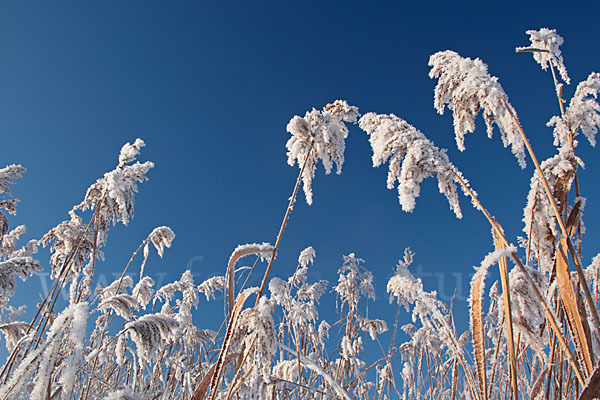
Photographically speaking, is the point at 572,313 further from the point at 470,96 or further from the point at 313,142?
the point at 313,142

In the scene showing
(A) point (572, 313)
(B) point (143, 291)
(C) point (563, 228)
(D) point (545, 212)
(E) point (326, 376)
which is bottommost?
(E) point (326, 376)

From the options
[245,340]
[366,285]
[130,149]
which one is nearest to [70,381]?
[245,340]

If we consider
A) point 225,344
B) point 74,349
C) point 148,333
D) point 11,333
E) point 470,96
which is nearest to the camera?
point 74,349

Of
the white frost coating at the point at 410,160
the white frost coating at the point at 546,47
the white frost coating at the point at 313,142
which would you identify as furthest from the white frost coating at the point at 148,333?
the white frost coating at the point at 546,47

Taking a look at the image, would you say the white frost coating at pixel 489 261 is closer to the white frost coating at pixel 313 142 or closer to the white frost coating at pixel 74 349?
the white frost coating at pixel 313 142

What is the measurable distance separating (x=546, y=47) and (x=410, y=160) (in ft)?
3.56

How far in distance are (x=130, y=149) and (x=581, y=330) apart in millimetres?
2914

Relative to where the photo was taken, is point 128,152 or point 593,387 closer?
point 593,387

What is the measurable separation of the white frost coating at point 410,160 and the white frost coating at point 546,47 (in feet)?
2.78

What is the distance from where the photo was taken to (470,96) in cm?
164

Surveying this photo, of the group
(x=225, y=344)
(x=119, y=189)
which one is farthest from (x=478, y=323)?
(x=119, y=189)

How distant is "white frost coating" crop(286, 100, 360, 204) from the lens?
173 centimetres

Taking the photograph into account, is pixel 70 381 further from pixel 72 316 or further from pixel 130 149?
pixel 130 149

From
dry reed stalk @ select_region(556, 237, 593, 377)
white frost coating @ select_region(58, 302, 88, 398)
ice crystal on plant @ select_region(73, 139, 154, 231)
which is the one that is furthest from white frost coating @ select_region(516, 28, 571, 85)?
ice crystal on plant @ select_region(73, 139, 154, 231)
